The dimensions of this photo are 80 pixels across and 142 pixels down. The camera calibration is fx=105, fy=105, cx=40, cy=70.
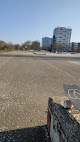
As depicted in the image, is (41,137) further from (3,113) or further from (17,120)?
(3,113)

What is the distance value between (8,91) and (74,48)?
112 meters

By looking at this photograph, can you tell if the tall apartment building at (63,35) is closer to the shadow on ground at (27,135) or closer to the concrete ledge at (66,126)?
the shadow on ground at (27,135)

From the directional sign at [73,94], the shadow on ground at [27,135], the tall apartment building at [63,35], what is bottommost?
the shadow on ground at [27,135]

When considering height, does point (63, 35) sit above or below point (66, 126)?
above

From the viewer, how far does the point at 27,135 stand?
71.0 inches

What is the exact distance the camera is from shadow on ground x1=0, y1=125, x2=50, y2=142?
1705 millimetres

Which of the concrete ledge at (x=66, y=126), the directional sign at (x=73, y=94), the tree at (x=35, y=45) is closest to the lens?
the concrete ledge at (x=66, y=126)

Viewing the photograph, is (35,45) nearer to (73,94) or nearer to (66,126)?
(73,94)

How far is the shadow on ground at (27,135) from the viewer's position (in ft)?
5.59

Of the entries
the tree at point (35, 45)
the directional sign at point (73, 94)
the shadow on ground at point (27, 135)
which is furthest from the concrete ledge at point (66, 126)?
the tree at point (35, 45)

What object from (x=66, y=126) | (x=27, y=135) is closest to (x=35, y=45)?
(x=27, y=135)

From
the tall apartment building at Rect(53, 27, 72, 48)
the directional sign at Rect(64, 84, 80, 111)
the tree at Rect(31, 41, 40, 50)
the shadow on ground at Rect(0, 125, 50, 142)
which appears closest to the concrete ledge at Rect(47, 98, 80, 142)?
the directional sign at Rect(64, 84, 80, 111)

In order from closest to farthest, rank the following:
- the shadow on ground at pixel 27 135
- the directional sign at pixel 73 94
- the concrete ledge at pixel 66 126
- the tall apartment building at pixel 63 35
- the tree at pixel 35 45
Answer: the concrete ledge at pixel 66 126 → the directional sign at pixel 73 94 → the shadow on ground at pixel 27 135 → the tree at pixel 35 45 → the tall apartment building at pixel 63 35

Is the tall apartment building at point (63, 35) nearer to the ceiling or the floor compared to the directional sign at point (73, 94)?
nearer to the ceiling
